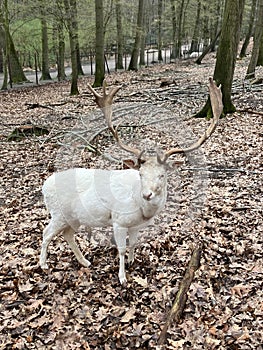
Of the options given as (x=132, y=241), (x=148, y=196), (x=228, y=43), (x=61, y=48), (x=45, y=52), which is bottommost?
(x=132, y=241)

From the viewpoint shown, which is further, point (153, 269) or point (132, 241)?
point (153, 269)

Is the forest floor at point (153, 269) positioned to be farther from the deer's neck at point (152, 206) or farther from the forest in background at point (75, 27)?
the forest in background at point (75, 27)

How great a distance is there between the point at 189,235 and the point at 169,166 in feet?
6.59

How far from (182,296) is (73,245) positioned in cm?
159

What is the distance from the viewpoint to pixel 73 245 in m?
4.89

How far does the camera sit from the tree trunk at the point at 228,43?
998 centimetres

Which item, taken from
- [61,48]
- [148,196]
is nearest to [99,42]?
[61,48]

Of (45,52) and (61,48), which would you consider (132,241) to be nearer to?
(61,48)

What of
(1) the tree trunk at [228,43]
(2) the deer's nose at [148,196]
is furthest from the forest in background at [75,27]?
(2) the deer's nose at [148,196]

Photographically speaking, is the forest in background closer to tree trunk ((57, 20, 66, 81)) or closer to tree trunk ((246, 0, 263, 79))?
tree trunk ((57, 20, 66, 81))

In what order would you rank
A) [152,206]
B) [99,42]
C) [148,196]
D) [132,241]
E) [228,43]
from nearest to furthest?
[148,196], [152,206], [132,241], [228,43], [99,42]

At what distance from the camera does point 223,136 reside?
31.5 feet

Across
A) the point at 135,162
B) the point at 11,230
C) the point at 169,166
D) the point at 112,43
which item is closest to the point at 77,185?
the point at 135,162

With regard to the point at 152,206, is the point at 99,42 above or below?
above
